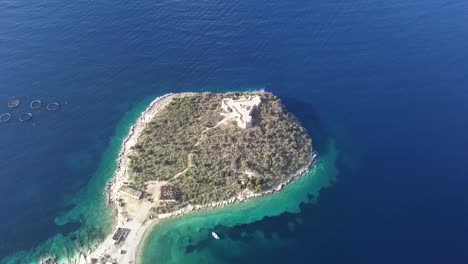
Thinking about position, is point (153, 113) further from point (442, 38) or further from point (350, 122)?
point (442, 38)

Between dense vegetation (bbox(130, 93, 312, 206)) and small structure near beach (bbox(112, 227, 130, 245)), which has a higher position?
dense vegetation (bbox(130, 93, 312, 206))

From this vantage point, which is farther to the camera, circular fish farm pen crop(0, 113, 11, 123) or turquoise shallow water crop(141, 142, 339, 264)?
circular fish farm pen crop(0, 113, 11, 123)

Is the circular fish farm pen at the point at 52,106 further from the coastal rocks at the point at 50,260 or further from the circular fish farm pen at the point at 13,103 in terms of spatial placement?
the coastal rocks at the point at 50,260

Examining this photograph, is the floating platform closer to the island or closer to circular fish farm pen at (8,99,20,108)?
circular fish farm pen at (8,99,20,108)

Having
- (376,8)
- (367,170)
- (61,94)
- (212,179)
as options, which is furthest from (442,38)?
(61,94)

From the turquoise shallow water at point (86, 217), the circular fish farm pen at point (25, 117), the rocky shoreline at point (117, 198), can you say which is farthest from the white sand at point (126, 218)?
the circular fish farm pen at point (25, 117)

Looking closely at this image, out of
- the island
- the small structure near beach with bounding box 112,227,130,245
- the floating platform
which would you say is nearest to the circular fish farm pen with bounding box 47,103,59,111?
the floating platform
